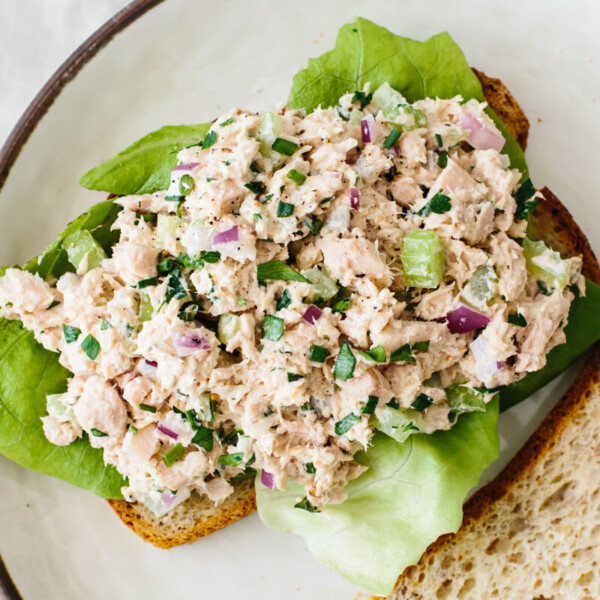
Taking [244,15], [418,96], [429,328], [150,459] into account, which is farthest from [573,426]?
[244,15]

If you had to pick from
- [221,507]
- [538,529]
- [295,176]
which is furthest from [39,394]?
[538,529]

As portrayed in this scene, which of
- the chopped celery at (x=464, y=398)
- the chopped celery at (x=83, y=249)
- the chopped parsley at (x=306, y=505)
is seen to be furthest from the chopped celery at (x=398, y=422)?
the chopped celery at (x=83, y=249)

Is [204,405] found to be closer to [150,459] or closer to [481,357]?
[150,459]

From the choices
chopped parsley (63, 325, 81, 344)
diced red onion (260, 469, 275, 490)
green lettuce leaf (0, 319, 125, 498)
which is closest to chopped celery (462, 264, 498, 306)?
diced red onion (260, 469, 275, 490)

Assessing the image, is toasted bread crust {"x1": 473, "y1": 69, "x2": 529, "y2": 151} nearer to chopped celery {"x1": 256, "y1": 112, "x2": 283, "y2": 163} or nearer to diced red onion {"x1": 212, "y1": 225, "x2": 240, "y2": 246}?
chopped celery {"x1": 256, "y1": 112, "x2": 283, "y2": 163}

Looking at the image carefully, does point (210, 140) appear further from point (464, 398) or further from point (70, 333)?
point (464, 398)

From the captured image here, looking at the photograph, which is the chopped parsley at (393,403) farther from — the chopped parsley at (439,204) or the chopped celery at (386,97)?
the chopped celery at (386,97)
